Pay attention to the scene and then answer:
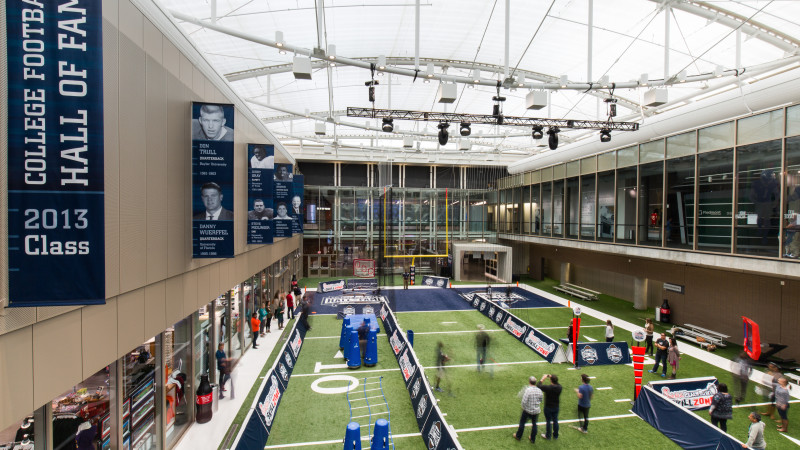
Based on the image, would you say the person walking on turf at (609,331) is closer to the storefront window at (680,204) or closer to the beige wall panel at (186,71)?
the storefront window at (680,204)

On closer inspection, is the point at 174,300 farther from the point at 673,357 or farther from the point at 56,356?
the point at 673,357

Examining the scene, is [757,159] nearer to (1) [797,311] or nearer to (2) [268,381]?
(1) [797,311]

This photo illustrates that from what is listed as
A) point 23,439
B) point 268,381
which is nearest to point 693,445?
point 268,381

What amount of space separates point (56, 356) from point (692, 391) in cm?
1186

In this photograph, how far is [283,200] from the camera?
1354cm

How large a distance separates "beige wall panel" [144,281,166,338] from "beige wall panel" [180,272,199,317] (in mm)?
834

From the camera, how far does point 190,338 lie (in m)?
8.42

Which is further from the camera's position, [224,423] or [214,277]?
[214,277]

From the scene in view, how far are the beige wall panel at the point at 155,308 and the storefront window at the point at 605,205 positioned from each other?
A: 18.9 meters

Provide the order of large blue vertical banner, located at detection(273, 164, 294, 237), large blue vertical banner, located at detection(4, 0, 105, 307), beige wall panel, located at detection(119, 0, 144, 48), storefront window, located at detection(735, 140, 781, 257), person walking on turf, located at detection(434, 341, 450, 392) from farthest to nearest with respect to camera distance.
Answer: large blue vertical banner, located at detection(273, 164, 294, 237), storefront window, located at detection(735, 140, 781, 257), person walking on turf, located at detection(434, 341, 450, 392), beige wall panel, located at detection(119, 0, 144, 48), large blue vertical banner, located at detection(4, 0, 105, 307)

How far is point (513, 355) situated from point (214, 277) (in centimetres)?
964

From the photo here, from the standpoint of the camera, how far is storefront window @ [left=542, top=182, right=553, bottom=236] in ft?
77.2

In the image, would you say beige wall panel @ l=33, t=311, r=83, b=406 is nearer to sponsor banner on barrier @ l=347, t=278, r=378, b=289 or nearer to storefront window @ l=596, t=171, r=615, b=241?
sponsor banner on barrier @ l=347, t=278, r=378, b=289

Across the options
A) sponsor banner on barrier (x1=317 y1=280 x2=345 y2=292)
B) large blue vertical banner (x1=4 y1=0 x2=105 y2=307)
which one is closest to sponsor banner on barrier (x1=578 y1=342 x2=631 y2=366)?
large blue vertical banner (x1=4 y1=0 x2=105 y2=307)
